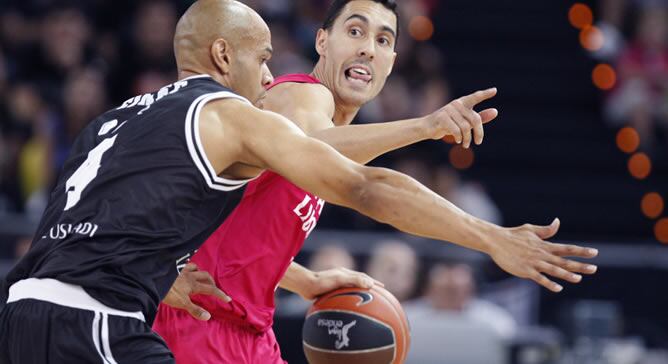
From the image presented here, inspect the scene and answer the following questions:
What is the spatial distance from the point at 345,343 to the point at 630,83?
8.30 metres

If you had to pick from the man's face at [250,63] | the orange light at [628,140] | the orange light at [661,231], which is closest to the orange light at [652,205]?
the orange light at [661,231]

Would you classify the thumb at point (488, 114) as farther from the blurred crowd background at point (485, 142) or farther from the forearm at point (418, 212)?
the blurred crowd background at point (485, 142)

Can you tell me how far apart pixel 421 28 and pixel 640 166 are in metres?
2.88

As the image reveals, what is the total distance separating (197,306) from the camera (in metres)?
5.15

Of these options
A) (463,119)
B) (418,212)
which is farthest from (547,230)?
(463,119)

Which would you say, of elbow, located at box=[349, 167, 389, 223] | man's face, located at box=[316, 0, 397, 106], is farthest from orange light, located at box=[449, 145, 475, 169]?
elbow, located at box=[349, 167, 389, 223]

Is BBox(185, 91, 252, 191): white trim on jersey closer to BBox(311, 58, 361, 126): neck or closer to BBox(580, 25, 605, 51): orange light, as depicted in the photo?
BBox(311, 58, 361, 126): neck

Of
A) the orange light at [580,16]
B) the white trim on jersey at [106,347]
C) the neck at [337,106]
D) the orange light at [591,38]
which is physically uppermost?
the orange light at [580,16]

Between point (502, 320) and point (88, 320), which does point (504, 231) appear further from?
point (502, 320)

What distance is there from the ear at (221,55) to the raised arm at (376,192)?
1.36 feet

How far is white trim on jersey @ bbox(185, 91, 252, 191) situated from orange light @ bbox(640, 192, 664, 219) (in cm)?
912

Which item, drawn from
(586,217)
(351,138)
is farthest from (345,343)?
(586,217)

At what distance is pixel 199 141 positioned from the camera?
14.0ft

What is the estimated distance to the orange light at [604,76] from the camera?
44.4 ft
